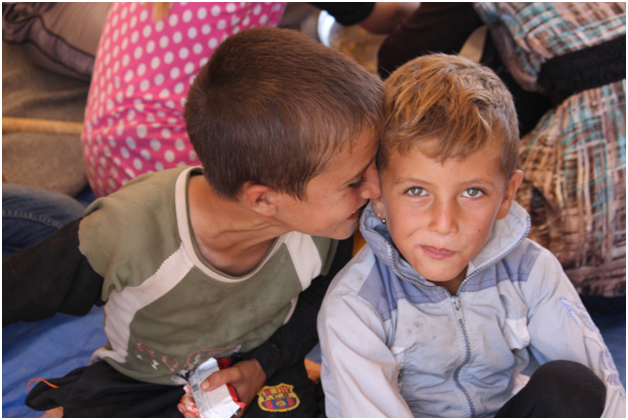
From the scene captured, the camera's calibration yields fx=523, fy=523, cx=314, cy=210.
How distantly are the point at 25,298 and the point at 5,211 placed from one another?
62cm

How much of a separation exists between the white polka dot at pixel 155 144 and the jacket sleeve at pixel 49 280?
1.72 ft

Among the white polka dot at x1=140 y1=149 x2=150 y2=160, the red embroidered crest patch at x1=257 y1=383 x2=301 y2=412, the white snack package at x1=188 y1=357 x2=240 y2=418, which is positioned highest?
the white polka dot at x1=140 y1=149 x2=150 y2=160

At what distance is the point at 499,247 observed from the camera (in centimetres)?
95

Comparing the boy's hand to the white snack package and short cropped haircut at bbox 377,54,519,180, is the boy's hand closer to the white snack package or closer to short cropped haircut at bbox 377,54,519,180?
the white snack package

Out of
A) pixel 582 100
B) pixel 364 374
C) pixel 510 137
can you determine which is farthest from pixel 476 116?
pixel 582 100

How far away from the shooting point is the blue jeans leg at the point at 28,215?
1428mm

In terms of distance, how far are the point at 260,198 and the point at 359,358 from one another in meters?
0.33

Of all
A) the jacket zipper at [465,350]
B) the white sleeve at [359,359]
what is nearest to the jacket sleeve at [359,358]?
the white sleeve at [359,359]

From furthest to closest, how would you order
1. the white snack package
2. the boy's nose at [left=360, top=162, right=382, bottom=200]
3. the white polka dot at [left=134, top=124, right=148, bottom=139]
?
the white polka dot at [left=134, top=124, right=148, bottom=139] < the white snack package < the boy's nose at [left=360, top=162, right=382, bottom=200]

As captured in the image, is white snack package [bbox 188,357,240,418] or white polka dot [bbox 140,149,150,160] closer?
white snack package [bbox 188,357,240,418]

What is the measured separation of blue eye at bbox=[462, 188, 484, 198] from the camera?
A: 2.93 feet

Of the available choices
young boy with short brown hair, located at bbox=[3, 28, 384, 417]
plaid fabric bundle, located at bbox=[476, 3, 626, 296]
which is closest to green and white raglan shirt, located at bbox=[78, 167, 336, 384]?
young boy with short brown hair, located at bbox=[3, 28, 384, 417]

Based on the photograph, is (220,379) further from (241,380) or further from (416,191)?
(416,191)

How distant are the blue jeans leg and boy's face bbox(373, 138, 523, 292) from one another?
1020 mm
